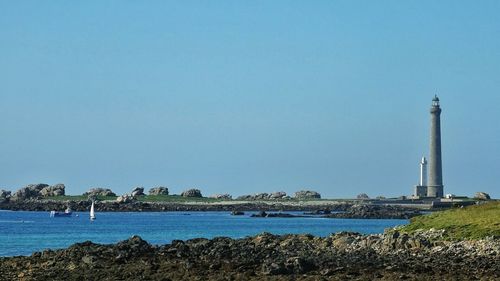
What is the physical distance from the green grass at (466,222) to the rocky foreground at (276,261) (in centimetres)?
139

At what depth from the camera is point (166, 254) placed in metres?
36.3

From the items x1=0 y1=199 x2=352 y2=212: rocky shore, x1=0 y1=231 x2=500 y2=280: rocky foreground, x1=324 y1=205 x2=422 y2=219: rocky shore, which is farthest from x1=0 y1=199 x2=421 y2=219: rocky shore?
x1=0 y1=231 x2=500 y2=280: rocky foreground

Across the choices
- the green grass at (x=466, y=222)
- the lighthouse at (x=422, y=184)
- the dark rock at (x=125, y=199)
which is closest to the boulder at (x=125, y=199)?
the dark rock at (x=125, y=199)

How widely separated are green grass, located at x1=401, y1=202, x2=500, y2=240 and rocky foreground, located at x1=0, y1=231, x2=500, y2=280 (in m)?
1.39

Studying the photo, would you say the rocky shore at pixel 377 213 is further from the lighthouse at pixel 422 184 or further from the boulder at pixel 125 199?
the boulder at pixel 125 199

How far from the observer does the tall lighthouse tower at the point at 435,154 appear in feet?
486

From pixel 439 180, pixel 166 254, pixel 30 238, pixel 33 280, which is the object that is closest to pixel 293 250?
pixel 166 254

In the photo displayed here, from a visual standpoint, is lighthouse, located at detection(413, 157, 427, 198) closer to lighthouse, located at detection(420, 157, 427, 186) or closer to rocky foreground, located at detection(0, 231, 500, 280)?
lighthouse, located at detection(420, 157, 427, 186)

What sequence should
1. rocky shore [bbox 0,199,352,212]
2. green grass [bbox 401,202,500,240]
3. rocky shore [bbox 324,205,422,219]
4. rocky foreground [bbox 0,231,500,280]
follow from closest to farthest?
rocky foreground [bbox 0,231,500,280], green grass [bbox 401,202,500,240], rocky shore [bbox 324,205,422,219], rocky shore [bbox 0,199,352,212]

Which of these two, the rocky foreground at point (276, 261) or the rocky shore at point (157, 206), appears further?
the rocky shore at point (157, 206)

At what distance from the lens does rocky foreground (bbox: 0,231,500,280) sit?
1201 inches

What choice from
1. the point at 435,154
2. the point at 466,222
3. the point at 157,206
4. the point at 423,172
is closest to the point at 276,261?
the point at 466,222

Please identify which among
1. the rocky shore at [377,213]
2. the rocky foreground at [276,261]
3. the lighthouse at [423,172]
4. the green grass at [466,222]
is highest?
the lighthouse at [423,172]

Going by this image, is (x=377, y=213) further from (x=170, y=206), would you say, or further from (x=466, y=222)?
(x=466, y=222)
